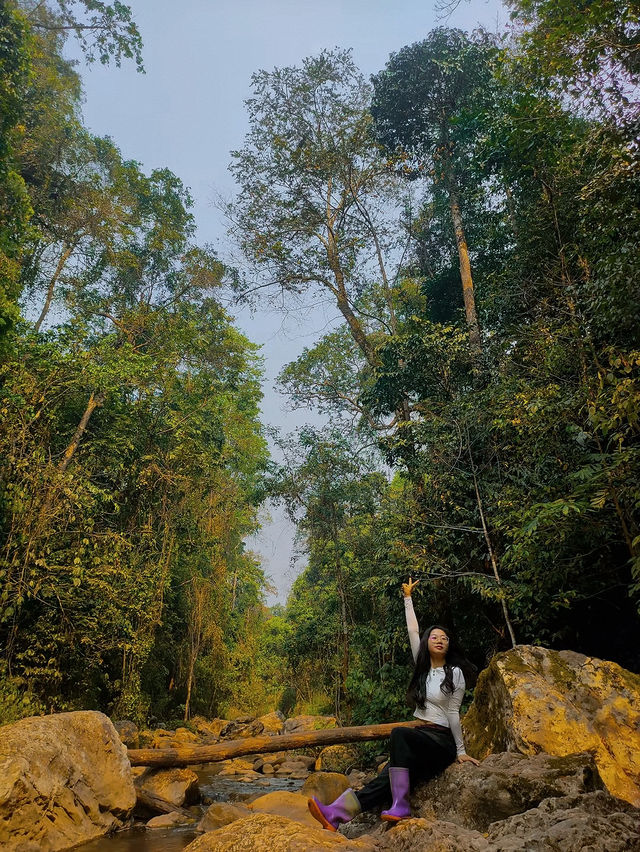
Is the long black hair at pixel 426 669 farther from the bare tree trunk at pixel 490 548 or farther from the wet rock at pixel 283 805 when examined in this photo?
the bare tree trunk at pixel 490 548

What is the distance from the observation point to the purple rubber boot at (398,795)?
2789 mm

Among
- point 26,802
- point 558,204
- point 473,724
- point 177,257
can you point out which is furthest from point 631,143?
point 177,257

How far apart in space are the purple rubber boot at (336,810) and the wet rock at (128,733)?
8213 mm

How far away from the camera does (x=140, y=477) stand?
1126 centimetres

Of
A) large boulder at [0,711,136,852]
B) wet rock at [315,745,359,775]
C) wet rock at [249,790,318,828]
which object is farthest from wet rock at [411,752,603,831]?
wet rock at [315,745,359,775]

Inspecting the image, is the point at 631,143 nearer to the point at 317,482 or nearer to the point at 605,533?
the point at 605,533

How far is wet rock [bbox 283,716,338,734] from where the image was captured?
469 inches

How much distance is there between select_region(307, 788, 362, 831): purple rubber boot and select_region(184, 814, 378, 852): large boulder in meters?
0.58

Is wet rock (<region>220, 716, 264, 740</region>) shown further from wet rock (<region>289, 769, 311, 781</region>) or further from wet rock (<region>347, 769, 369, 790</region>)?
wet rock (<region>347, 769, 369, 790</region>)

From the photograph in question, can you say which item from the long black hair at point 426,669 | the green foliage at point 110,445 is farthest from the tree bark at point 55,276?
the long black hair at point 426,669

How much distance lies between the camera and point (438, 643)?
342 centimetres

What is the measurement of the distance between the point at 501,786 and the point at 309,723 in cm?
1234

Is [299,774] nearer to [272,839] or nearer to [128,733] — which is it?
[128,733]

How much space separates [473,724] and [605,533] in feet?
8.73
